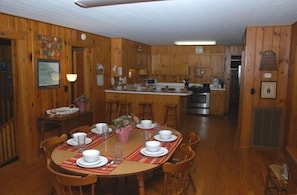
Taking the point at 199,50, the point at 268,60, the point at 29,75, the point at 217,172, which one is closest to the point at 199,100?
the point at 199,50

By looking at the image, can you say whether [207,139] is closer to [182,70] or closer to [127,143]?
[127,143]

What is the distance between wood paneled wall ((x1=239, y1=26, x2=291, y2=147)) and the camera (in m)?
4.59

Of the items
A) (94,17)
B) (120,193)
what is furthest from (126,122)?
(94,17)

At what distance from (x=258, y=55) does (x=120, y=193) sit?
3548mm

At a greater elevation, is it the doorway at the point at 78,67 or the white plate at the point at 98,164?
the doorway at the point at 78,67

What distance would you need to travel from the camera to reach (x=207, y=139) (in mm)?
5438

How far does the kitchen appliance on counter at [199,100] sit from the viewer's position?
26.4 ft

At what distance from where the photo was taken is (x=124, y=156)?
231 cm

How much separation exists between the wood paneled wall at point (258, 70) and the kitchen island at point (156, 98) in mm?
1536

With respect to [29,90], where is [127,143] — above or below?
below

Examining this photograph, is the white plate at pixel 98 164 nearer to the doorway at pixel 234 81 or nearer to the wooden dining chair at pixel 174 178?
the wooden dining chair at pixel 174 178

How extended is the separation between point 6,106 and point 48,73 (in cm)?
162

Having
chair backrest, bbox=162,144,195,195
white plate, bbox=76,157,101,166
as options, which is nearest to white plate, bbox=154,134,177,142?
chair backrest, bbox=162,144,195,195

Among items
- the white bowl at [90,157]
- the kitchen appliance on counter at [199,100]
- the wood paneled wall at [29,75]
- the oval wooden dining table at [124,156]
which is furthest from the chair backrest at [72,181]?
the kitchen appliance on counter at [199,100]
